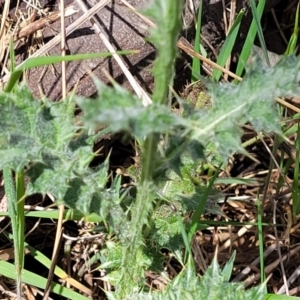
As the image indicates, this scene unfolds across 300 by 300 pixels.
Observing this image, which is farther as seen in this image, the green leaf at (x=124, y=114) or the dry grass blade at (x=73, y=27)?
the dry grass blade at (x=73, y=27)

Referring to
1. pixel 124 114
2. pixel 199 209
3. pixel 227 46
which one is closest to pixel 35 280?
pixel 199 209

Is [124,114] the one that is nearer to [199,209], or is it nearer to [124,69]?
[199,209]

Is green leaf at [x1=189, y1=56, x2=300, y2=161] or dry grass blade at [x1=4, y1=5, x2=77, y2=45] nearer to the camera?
green leaf at [x1=189, y1=56, x2=300, y2=161]

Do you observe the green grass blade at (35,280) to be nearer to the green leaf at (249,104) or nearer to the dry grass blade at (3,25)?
the dry grass blade at (3,25)

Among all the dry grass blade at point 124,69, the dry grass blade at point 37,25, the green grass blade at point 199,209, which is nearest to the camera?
the green grass blade at point 199,209

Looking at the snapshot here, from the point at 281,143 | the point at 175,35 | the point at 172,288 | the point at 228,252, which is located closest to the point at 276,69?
the point at 175,35

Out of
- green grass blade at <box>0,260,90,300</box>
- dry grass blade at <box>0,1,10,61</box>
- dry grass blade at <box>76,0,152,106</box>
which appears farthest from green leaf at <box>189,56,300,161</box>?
dry grass blade at <box>0,1,10,61</box>

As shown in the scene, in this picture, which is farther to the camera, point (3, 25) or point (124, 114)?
point (3, 25)

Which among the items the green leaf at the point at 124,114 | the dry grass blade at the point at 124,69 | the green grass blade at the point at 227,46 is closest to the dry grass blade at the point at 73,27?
the dry grass blade at the point at 124,69

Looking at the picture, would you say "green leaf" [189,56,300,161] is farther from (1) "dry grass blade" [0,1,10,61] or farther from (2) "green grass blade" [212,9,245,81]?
(1) "dry grass blade" [0,1,10,61]
